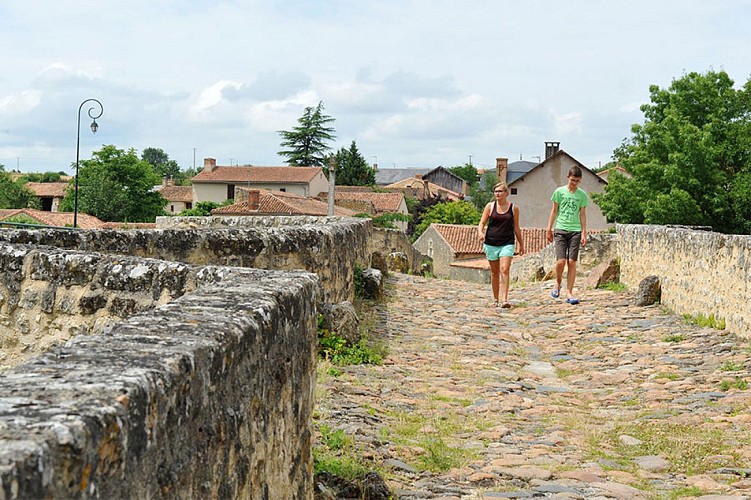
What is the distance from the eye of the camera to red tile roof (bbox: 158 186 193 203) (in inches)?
3841

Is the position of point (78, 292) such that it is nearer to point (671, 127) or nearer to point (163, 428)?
point (163, 428)

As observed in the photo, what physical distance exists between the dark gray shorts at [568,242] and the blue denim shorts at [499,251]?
791 mm

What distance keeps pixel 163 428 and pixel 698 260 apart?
9.59m

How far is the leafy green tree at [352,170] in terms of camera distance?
93562mm

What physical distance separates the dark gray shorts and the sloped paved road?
1.04 metres

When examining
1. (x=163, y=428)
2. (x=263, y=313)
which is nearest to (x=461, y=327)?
(x=263, y=313)

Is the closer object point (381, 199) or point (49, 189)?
point (381, 199)

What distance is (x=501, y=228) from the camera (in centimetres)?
1244

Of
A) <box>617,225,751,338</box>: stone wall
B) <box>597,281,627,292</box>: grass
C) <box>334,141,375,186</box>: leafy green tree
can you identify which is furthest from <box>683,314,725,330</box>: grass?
<box>334,141,375,186</box>: leafy green tree

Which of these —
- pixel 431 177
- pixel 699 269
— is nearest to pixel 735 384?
pixel 699 269

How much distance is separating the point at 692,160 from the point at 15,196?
69.0 metres

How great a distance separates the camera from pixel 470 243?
54.3 meters

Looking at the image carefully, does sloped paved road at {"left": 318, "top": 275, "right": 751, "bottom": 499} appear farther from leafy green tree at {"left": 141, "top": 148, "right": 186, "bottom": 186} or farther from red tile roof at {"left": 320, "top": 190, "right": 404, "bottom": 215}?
leafy green tree at {"left": 141, "top": 148, "right": 186, "bottom": 186}

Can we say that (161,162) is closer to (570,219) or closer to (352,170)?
(352,170)
